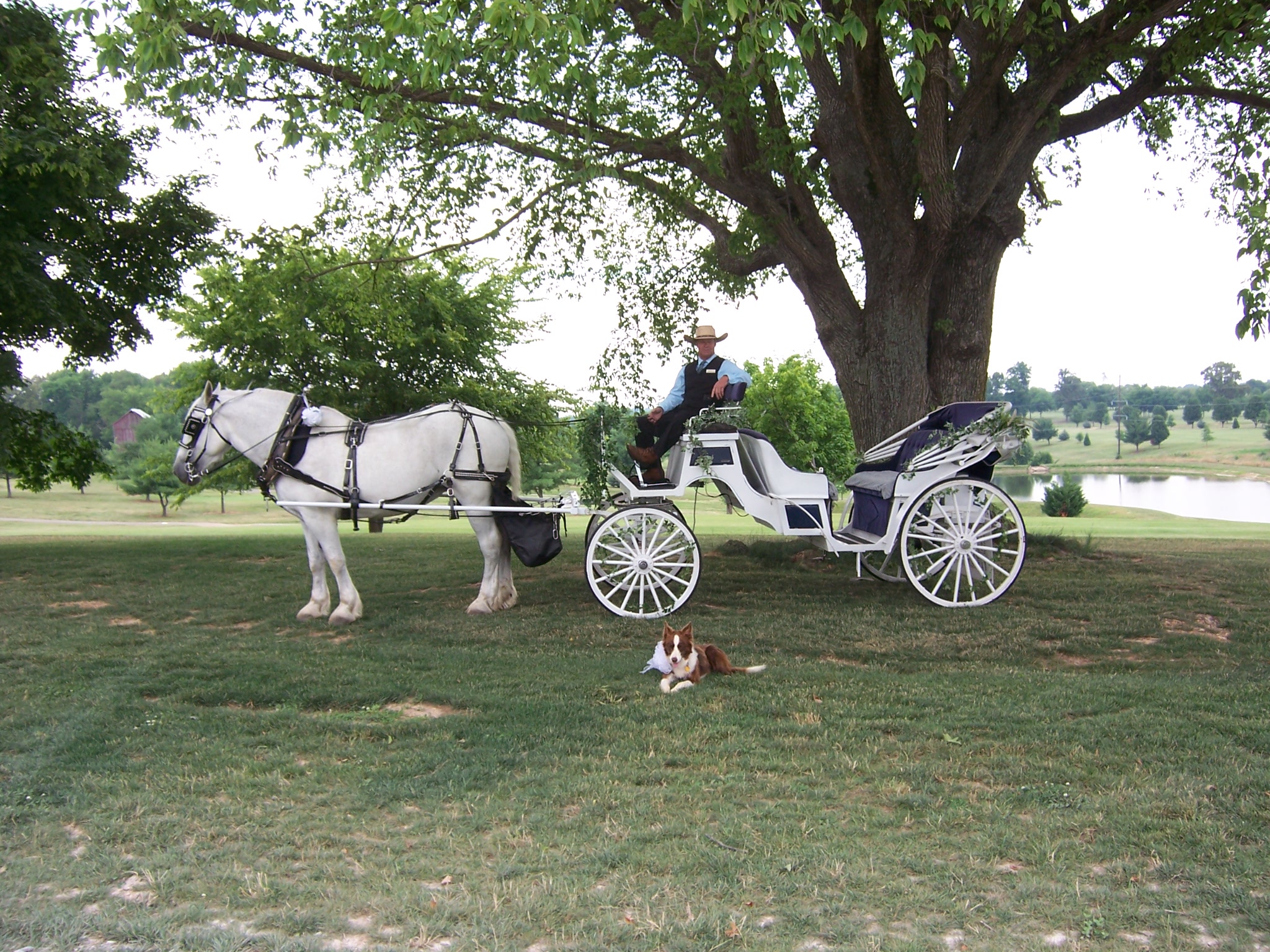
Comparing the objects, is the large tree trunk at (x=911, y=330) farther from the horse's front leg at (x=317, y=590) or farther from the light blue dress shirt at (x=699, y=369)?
the horse's front leg at (x=317, y=590)

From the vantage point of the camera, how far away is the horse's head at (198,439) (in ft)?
30.3

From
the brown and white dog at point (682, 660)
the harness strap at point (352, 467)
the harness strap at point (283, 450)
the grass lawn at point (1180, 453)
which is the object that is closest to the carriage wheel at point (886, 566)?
the brown and white dog at point (682, 660)

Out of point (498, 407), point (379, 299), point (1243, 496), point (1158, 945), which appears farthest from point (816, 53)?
point (1243, 496)

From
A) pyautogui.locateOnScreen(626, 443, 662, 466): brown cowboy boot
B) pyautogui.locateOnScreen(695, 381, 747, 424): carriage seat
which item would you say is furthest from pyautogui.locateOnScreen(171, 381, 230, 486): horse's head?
pyautogui.locateOnScreen(695, 381, 747, 424): carriage seat

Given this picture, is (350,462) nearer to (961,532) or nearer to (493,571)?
(493,571)

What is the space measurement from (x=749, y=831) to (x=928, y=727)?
1.90 metres

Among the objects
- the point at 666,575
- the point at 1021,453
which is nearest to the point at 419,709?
the point at 666,575

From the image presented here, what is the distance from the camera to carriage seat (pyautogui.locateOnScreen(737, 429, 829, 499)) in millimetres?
9078

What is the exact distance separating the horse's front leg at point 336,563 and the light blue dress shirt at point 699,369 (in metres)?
3.30

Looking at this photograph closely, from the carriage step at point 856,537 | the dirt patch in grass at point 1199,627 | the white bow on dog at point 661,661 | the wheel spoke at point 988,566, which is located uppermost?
the carriage step at point 856,537

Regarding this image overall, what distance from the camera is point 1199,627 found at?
8.78 meters

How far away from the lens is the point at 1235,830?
169 inches

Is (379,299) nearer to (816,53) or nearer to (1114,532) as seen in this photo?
(816,53)

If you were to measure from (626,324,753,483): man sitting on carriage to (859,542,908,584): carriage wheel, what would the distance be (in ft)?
9.35
